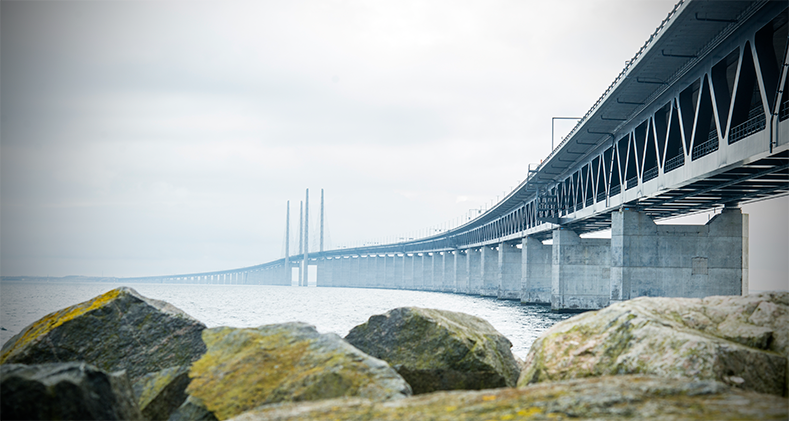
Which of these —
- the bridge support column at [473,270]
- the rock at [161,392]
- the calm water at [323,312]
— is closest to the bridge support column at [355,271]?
the bridge support column at [473,270]

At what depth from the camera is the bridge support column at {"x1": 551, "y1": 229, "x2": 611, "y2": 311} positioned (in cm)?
5141

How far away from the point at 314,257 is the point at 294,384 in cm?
17986

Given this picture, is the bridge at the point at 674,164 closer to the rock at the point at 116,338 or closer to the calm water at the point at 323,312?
the calm water at the point at 323,312

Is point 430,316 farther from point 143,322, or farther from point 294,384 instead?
point 143,322

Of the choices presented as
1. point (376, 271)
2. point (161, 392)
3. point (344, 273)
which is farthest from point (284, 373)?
point (344, 273)

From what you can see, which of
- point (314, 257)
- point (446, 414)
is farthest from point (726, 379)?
point (314, 257)

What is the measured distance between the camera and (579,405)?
177 inches

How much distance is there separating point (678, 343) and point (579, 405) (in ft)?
9.85

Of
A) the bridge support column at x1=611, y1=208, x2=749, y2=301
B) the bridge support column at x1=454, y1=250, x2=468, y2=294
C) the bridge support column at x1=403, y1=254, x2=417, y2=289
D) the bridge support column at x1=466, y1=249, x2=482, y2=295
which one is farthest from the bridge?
the bridge support column at x1=403, y1=254, x2=417, y2=289

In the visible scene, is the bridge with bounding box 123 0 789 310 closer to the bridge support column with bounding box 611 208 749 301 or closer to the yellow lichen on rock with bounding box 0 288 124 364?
the bridge support column with bounding box 611 208 749 301

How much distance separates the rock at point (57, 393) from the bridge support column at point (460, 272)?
106m

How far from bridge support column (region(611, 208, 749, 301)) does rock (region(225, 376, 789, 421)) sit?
32.5 m

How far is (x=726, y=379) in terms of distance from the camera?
6242 mm

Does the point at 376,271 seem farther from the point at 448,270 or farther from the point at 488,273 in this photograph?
the point at 488,273
